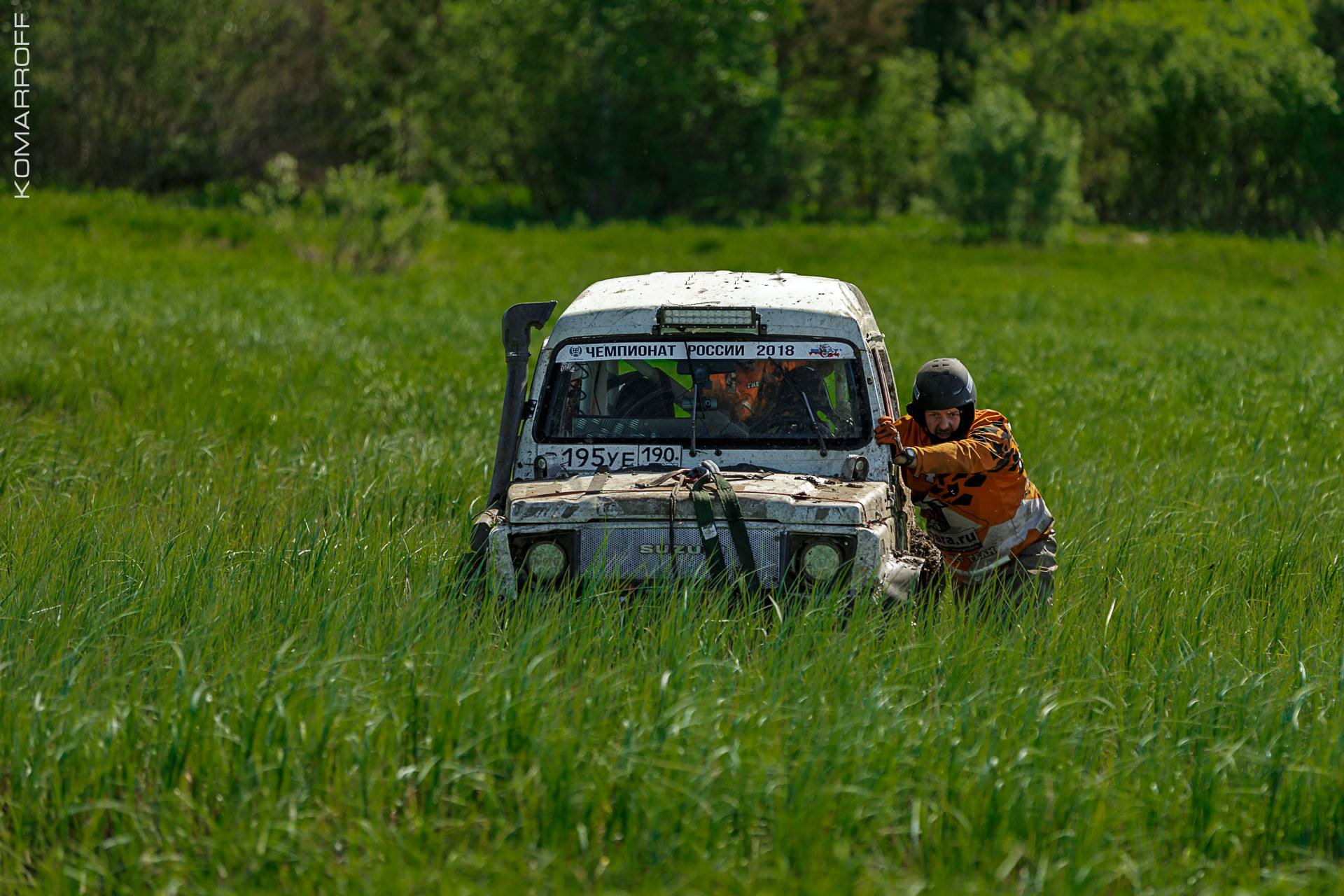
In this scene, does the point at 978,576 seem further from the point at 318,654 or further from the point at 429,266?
the point at 429,266

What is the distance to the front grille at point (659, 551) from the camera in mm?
5645

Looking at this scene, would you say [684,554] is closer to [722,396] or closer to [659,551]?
[659,551]

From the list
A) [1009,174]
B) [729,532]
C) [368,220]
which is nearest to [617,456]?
[729,532]

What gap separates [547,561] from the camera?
5.75m

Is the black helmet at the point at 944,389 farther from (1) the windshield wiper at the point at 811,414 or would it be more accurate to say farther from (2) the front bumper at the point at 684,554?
(2) the front bumper at the point at 684,554

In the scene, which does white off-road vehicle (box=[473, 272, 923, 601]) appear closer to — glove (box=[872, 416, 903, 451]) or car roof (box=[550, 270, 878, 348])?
car roof (box=[550, 270, 878, 348])

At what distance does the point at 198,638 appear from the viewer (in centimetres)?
489

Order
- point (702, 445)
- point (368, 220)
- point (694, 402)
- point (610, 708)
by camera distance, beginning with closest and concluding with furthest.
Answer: point (610, 708) → point (702, 445) → point (694, 402) → point (368, 220)

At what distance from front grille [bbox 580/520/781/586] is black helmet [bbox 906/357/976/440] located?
4.11 ft

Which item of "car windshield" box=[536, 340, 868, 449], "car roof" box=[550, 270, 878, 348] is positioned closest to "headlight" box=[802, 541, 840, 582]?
"car windshield" box=[536, 340, 868, 449]

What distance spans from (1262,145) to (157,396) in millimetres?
41834

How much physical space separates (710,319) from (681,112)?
1583 inches

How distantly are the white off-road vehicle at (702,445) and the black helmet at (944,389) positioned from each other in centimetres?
21

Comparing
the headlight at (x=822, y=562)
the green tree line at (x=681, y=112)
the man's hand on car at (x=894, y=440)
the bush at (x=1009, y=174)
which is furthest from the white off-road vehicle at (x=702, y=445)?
the bush at (x=1009, y=174)
